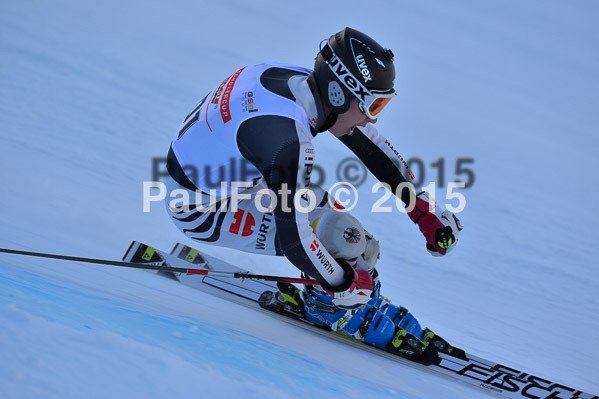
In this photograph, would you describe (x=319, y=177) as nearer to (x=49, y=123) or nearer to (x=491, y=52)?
(x=49, y=123)

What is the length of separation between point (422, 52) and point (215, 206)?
744 centimetres

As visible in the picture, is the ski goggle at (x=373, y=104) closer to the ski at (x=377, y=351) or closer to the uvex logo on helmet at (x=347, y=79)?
the uvex logo on helmet at (x=347, y=79)

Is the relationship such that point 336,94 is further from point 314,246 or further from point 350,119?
point 314,246

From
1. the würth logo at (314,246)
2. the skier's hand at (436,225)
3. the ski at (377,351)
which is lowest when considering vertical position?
the ski at (377,351)

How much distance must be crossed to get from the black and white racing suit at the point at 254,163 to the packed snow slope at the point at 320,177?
1.37 feet

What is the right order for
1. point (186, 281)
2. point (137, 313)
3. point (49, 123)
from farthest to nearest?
point (49, 123), point (186, 281), point (137, 313)

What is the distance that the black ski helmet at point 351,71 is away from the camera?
263cm

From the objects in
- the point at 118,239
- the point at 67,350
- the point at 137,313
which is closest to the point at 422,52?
the point at 118,239

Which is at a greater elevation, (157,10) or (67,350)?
(157,10)

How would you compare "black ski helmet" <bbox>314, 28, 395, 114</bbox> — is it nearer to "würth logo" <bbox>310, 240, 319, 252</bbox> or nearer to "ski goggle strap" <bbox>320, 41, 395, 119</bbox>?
"ski goggle strap" <bbox>320, 41, 395, 119</bbox>

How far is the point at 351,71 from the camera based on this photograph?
8.63 ft

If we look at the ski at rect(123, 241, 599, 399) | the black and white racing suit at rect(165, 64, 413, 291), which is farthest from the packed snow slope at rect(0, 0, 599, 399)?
the black and white racing suit at rect(165, 64, 413, 291)

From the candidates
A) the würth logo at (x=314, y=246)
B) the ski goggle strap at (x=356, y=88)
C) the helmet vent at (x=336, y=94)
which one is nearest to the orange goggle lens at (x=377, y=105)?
the ski goggle strap at (x=356, y=88)

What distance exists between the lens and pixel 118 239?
395 cm
